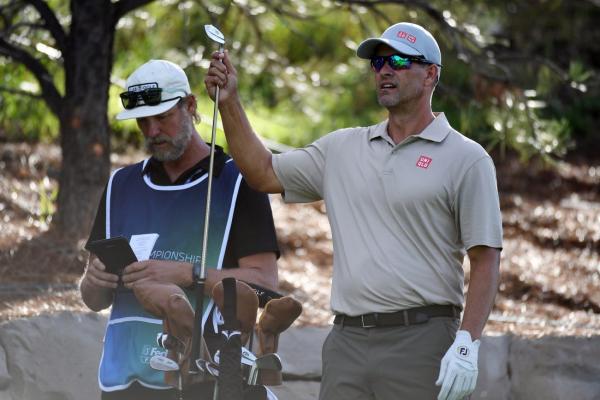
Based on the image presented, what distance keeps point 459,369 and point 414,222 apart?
0.54 meters

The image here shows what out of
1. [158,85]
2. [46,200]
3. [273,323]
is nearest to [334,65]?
[46,200]

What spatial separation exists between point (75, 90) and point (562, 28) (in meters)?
8.91

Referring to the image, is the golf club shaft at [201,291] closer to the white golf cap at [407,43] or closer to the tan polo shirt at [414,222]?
the tan polo shirt at [414,222]

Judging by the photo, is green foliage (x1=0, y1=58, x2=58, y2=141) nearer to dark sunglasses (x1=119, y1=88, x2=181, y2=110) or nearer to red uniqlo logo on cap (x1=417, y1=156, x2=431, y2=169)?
dark sunglasses (x1=119, y1=88, x2=181, y2=110)

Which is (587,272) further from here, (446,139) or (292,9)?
(446,139)

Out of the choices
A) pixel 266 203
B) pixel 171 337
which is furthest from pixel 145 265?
pixel 266 203

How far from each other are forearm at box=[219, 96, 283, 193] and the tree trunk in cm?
375

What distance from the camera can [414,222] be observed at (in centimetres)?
404

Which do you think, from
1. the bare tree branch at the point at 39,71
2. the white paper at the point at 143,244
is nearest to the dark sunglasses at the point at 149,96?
the white paper at the point at 143,244

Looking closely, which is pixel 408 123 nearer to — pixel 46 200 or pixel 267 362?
pixel 267 362

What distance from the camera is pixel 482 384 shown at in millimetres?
6637

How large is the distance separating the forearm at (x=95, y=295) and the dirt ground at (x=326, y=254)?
6.44ft

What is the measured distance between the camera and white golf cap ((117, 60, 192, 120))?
4.40 m

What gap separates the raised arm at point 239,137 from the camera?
4.25 metres
